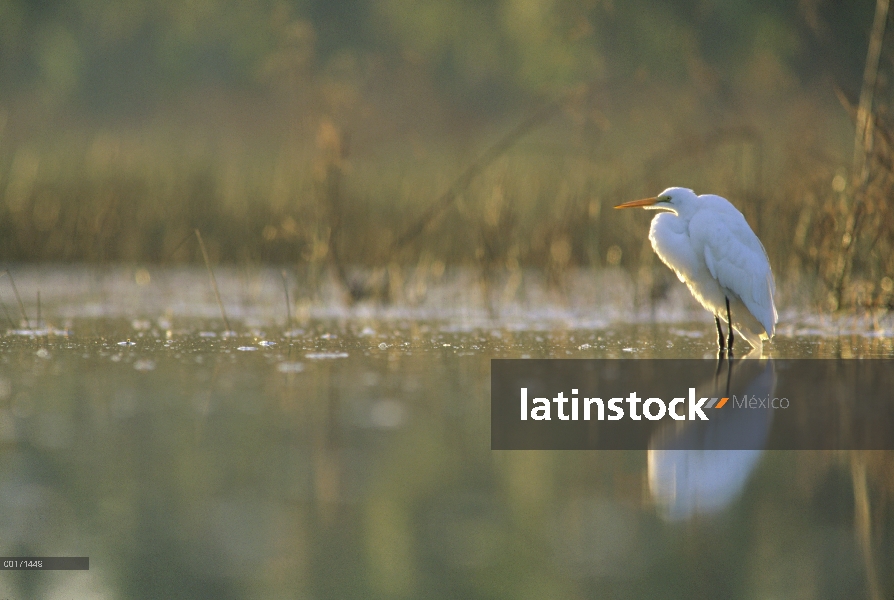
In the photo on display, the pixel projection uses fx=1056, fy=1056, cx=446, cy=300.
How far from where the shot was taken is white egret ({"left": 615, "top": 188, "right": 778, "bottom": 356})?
4.98 m

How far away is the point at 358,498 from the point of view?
2408mm

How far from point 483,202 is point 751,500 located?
6013 mm

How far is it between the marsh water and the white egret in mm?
636

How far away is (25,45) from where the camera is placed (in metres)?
23.1

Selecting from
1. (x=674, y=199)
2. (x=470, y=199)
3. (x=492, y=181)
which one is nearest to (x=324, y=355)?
(x=674, y=199)

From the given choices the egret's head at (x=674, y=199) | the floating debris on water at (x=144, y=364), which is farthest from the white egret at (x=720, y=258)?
the floating debris on water at (x=144, y=364)

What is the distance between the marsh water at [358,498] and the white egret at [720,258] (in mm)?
636

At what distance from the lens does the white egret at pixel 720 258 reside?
16.3ft

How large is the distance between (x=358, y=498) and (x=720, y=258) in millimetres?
3058

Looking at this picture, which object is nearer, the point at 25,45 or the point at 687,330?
the point at 687,330

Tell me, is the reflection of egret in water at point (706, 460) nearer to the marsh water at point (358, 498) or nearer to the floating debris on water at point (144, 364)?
the marsh water at point (358, 498)

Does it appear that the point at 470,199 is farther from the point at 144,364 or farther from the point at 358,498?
the point at 358,498

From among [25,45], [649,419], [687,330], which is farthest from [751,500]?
[25,45]

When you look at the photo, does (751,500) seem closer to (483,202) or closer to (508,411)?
(508,411)
